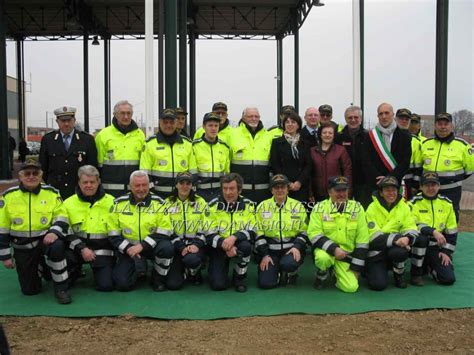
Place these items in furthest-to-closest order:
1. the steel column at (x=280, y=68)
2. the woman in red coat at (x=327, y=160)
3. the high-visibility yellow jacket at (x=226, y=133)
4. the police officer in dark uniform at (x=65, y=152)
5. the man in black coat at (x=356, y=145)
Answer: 1. the steel column at (x=280, y=68)
2. the high-visibility yellow jacket at (x=226, y=133)
3. the man in black coat at (x=356, y=145)
4. the woman in red coat at (x=327, y=160)
5. the police officer in dark uniform at (x=65, y=152)

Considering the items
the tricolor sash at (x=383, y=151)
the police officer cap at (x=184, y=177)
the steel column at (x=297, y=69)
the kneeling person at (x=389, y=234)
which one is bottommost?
the kneeling person at (x=389, y=234)

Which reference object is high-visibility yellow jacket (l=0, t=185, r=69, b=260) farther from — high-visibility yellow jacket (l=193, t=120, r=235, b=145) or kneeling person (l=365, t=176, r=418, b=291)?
kneeling person (l=365, t=176, r=418, b=291)

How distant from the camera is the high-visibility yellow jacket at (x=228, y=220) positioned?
202 inches

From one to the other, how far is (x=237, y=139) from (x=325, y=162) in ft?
3.88

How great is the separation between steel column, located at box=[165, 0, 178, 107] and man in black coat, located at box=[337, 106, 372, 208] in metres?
4.31

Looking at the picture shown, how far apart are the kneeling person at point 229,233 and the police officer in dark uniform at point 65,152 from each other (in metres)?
1.74

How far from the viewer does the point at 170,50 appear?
909 centimetres

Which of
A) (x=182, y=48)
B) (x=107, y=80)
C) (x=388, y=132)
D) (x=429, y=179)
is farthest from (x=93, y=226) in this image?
(x=107, y=80)

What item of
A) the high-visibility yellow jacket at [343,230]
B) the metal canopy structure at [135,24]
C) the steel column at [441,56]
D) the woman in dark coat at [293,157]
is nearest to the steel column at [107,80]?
the metal canopy structure at [135,24]

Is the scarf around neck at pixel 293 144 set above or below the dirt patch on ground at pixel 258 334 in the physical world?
above

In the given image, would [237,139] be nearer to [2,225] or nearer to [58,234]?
[58,234]

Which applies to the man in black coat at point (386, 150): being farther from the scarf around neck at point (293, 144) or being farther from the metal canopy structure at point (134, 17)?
the metal canopy structure at point (134, 17)

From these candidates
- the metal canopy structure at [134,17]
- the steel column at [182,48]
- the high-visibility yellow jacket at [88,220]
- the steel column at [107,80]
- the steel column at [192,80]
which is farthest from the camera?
the steel column at [107,80]

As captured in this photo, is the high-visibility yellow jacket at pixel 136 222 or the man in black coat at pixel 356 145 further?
the man in black coat at pixel 356 145
